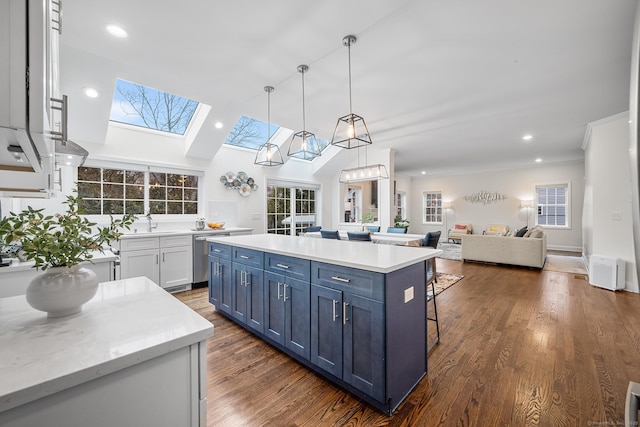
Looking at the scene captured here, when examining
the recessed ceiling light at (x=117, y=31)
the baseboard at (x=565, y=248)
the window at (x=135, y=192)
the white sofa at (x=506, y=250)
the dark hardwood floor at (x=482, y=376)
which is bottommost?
the dark hardwood floor at (x=482, y=376)

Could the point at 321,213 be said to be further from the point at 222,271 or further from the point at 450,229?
the point at 450,229

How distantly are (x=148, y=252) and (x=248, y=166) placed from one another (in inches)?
99.8

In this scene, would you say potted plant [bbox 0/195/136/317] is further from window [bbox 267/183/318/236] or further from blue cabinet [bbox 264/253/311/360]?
window [bbox 267/183/318/236]

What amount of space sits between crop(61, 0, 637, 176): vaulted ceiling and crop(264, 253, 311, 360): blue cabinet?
6.45 feet

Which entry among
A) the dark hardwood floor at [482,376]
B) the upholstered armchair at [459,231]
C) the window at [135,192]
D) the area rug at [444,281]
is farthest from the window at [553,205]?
the window at [135,192]

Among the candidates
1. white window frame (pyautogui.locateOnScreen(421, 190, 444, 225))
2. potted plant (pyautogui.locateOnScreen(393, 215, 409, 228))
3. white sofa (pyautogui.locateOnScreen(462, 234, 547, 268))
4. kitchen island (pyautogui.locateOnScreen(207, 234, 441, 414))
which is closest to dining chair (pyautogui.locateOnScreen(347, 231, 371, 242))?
kitchen island (pyautogui.locateOnScreen(207, 234, 441, 414))

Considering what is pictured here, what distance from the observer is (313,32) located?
232cm

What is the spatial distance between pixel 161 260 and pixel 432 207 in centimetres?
957

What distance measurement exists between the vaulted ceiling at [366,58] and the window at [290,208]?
204 cm

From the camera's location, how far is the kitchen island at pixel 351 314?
1.63 metres

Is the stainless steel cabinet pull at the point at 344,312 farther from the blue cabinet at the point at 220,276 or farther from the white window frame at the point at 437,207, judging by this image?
the white window frame at the point at 437,207

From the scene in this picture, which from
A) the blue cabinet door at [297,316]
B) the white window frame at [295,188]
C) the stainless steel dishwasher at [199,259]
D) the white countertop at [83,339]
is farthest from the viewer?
the white window frame at [295,188]

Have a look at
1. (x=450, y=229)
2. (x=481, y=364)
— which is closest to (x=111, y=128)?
(x=481, y=364)

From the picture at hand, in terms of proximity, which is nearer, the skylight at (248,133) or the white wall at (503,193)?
the skylight at (248,133)
